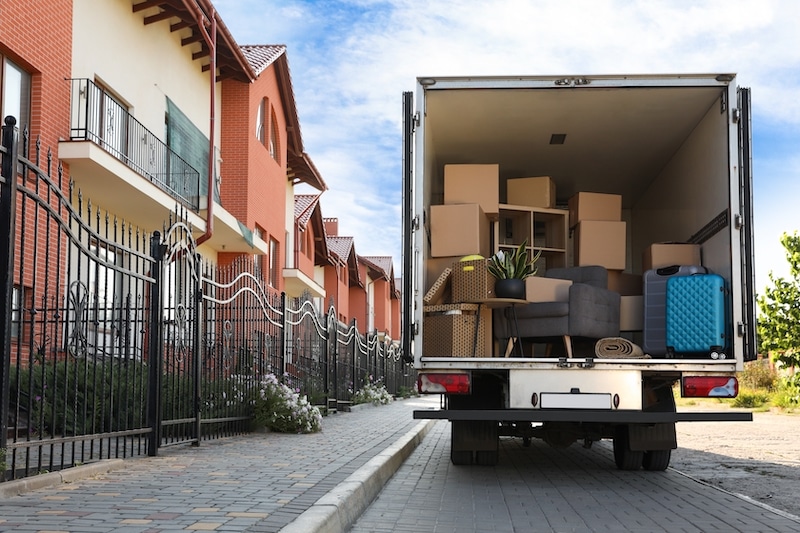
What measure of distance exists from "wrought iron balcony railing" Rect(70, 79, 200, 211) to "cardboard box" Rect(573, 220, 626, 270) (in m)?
8.14

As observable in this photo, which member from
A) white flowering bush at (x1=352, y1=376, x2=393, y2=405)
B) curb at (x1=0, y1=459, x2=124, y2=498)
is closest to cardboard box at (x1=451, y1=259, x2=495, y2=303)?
curb at (x1=0, y1=459, x2=124, y2=498)

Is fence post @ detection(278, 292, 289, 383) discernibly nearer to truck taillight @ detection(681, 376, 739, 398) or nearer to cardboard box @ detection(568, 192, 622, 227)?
cardboard box @ detection(568, 192, 622, 227)

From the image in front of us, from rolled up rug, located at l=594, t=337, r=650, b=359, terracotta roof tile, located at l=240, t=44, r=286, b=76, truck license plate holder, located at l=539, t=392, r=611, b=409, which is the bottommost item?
truck license plate holder, located at l=539, t=392, r=611, b=409

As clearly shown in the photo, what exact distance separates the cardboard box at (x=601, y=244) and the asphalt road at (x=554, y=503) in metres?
2.28

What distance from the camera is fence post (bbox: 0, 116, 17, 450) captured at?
562 centimetres

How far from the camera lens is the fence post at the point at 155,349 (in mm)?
8609

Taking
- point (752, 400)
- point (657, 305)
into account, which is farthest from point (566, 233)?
point (752, 400)

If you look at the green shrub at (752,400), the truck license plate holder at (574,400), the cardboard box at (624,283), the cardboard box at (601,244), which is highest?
the cardboard box at (601,244)

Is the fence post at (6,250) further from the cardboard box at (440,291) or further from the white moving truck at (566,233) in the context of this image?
the cardboard box at (440,291)

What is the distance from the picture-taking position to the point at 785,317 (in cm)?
2584

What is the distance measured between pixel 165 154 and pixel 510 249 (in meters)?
10.3

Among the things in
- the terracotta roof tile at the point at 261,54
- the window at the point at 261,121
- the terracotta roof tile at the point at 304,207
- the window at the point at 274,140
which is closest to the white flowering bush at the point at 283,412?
the terracotta roof tile at the point at 261,54

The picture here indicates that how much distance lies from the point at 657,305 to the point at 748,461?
118 inches

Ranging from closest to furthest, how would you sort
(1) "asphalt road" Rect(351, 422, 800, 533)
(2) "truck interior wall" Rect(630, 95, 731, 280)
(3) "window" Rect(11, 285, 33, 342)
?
(3) "window" Rect(11, 285, 33, 342)
(1) "asphalt road" Rect(351, 422, 800, 533)
(2) "truck interior wall" Rect(630, 95, 731, 280)
